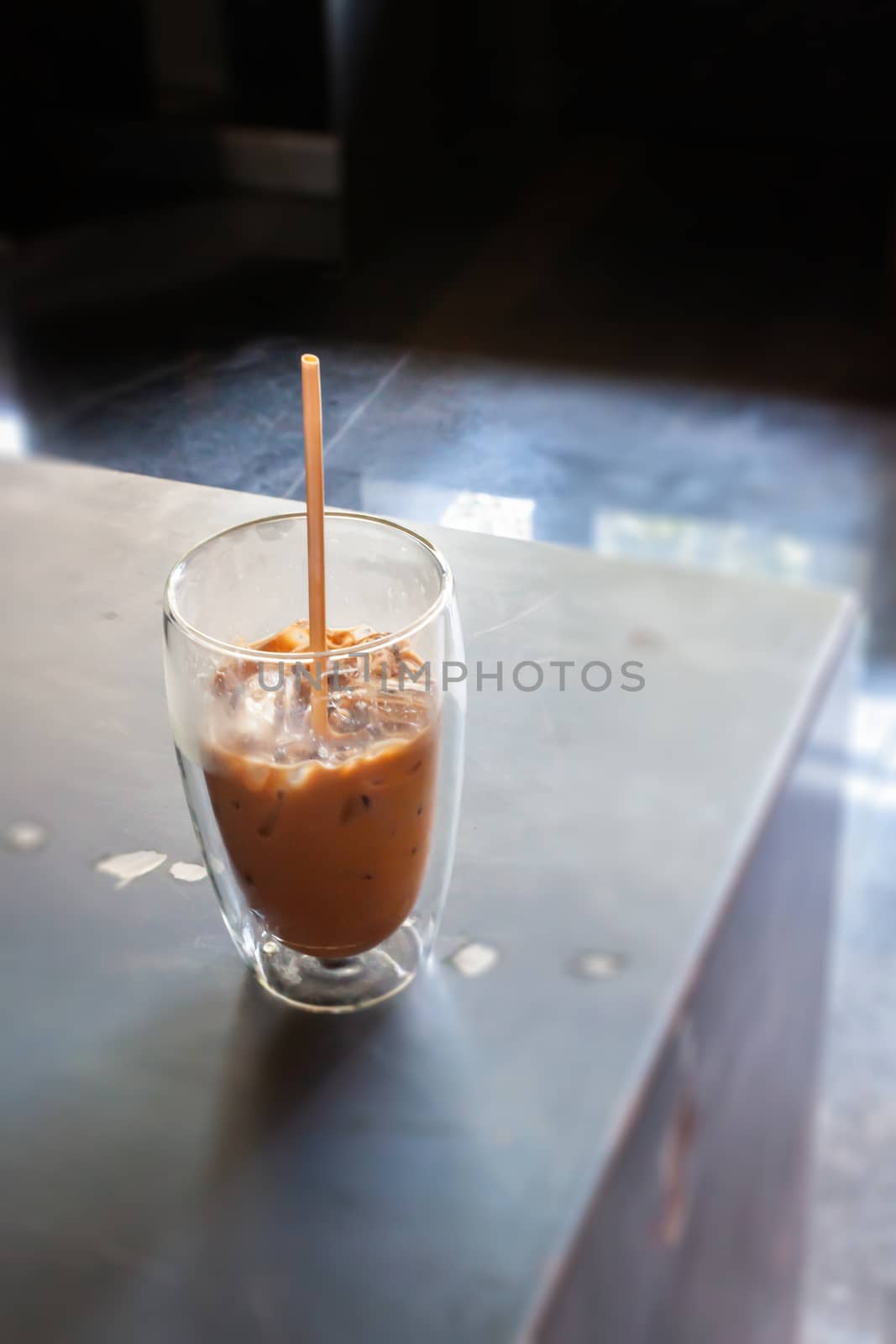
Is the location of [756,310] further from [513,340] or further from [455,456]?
[455,456]

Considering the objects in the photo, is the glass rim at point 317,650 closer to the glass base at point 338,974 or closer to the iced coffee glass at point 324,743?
the iced coffee glass at point 324,743

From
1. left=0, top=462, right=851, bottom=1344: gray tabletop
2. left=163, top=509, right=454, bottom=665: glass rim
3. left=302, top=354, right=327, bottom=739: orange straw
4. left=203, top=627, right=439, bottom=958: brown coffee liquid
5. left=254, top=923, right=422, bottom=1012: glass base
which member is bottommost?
left=254, top=923, right=422, bottom=1012: glass base

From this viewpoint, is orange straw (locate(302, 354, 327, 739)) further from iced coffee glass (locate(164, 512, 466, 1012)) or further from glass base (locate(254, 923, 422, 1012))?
glass base (locate(254, 923, 422, 1012))

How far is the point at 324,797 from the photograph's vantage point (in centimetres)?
47

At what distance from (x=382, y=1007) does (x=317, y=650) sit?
13cm

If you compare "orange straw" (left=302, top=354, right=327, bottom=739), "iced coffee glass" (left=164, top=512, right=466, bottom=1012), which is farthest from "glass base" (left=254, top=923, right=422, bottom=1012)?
"orange straw" (left=302, top=354, right=327, bottom=739)

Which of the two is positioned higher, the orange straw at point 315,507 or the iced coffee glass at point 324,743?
the orange straw at point 315,507

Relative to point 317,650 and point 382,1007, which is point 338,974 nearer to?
point 382,1007

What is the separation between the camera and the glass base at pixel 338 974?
1.66 feet

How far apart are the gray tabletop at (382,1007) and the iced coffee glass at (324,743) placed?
0.02m

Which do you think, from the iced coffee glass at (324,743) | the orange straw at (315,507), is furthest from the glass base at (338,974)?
the orange straw at (315,507)

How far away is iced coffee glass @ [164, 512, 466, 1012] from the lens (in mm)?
466

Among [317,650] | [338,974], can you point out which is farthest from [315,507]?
[338,974]

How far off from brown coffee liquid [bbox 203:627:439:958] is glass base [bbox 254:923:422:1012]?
0.07 feet
